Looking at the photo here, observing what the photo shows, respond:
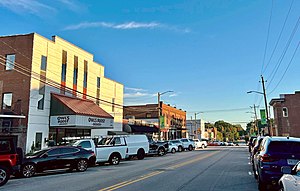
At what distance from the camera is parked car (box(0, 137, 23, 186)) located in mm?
12070

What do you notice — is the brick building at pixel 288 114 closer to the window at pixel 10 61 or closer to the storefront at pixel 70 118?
the storefront at pixel 70 118

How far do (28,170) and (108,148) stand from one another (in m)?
6.29

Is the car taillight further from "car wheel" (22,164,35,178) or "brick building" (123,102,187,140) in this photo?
"brick building" (123,102,187,140)

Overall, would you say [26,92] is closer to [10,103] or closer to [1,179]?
[10,103]

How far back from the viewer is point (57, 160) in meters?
15.6

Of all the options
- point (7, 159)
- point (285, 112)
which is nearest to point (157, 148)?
point (7, 159)

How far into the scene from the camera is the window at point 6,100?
24.7 meters

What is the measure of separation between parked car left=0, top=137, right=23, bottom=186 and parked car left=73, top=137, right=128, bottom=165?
555 centimetres

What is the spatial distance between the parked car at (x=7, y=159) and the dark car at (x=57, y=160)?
1.58 meters

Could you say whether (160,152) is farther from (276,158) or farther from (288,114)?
(288,114)

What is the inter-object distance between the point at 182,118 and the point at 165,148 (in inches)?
1689

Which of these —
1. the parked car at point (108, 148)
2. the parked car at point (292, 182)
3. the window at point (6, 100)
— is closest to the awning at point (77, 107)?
the window at point (6, 100)

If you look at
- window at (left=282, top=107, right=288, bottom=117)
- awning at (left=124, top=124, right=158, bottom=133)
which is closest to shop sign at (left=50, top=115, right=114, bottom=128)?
awning at (left=124, top=124, right=158, bottom=133)

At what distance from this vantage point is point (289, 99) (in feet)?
163
